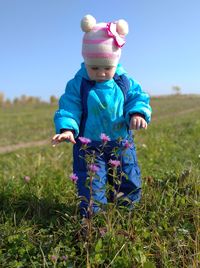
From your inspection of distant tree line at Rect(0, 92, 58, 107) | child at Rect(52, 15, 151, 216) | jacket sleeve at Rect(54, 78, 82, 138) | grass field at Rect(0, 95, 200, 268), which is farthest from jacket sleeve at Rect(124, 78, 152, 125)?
distant tree line at Rect(0, 92, 58, 107)

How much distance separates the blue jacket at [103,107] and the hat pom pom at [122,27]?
313 millimetres

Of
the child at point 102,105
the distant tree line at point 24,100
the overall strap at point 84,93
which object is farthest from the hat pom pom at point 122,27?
the distant tree line at point 24,100

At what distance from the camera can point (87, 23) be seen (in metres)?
3.01

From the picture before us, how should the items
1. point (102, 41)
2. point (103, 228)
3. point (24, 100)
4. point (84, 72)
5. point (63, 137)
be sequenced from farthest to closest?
Result: point (24, 100), point (84, 72), point (102, 41), point (63, 137), point (103, 228)

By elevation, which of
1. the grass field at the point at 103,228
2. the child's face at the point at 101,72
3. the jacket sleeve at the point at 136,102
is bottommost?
the grass field at the point at 103,228

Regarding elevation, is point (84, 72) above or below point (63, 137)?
above

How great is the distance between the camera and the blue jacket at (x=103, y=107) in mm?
3096

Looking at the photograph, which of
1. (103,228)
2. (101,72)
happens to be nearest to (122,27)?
(101,72)

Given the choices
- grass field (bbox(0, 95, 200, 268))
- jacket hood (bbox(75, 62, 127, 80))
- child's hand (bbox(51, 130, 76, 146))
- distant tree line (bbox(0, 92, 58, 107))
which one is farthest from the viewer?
distant tree line (bbox(0, 92, 58, 107))

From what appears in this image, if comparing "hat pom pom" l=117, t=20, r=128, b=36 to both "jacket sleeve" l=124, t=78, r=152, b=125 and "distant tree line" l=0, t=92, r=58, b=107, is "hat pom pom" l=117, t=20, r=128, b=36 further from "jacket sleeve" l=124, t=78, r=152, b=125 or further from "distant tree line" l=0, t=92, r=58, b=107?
"distant tree line" l=0, t=92, r=58, b=107

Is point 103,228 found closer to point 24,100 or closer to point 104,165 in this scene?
point 104,165

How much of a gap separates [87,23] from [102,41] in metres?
0.16

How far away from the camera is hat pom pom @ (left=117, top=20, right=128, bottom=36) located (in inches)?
120

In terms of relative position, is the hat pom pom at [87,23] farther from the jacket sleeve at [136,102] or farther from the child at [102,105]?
the jacket sleeve at [136,102]
